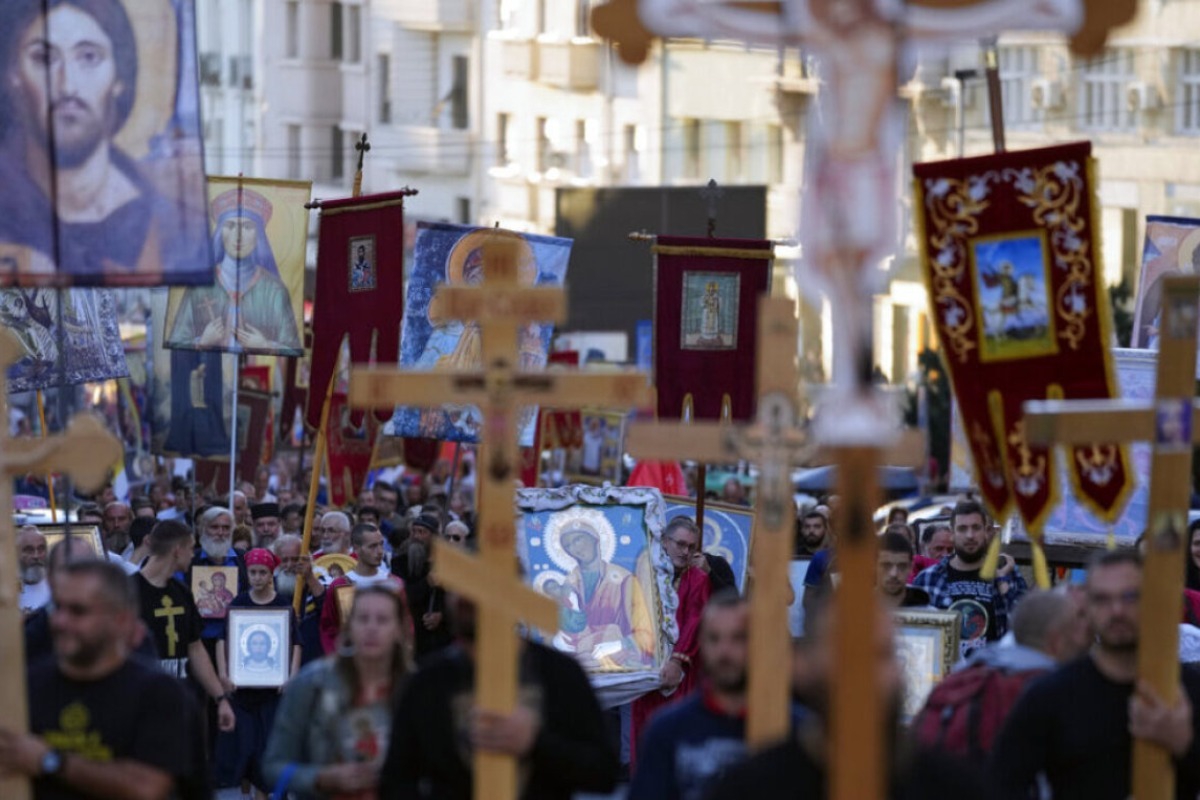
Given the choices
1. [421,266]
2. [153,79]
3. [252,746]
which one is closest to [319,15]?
[421,266]

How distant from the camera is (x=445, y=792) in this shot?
9.12 meters

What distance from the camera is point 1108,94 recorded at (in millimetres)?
45312

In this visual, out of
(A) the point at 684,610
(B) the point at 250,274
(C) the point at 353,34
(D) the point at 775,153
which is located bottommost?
(A) the point at 684,610

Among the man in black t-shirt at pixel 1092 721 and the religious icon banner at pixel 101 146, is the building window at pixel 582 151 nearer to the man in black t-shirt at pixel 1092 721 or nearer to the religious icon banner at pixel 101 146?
the religious icon banner at pixel 101 146

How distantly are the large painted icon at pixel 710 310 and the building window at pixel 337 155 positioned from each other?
50.3 m

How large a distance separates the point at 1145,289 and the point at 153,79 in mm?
8348

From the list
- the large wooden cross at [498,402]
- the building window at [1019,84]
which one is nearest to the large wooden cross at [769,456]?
the large wooden cross at [498,402]

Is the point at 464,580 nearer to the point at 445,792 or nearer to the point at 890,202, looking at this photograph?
the point at 445,792

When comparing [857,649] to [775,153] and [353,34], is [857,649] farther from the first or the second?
[353,34]

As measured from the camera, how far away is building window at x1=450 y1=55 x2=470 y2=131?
208 feet

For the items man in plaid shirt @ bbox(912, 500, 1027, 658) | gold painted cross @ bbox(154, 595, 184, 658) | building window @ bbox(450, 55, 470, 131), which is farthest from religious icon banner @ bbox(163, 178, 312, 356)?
building window @ bbox(450, 55, 470, 131)

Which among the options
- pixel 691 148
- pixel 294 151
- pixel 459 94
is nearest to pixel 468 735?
pixel 691 148

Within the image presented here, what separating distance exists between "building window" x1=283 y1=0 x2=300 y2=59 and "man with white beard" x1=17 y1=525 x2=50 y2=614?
178 feet

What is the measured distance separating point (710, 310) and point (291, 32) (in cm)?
5247
